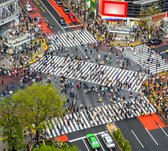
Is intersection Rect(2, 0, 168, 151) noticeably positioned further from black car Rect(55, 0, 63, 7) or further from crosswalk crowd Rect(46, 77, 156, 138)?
black car Rect(55, 0, 63, 7)

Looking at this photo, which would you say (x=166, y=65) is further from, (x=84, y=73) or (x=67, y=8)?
(x=67, y=8)

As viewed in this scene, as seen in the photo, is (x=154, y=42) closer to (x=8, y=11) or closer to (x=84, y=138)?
(x=8, y=11)

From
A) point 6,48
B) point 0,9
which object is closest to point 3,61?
point 6,48

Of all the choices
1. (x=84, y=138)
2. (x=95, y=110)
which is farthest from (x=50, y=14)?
(x=84, y=138)

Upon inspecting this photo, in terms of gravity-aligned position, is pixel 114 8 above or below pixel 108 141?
above

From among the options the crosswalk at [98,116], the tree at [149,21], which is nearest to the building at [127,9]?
the tree at [149,21]

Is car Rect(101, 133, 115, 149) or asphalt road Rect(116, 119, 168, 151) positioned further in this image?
asphalt road Rect(116, 119, 168, 151)

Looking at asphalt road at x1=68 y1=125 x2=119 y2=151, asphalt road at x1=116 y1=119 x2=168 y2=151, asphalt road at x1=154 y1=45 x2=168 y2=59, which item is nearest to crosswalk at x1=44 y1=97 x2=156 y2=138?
asphalt road at x1=68 y1=125 x2=119 y2=151
